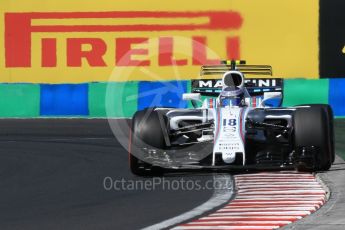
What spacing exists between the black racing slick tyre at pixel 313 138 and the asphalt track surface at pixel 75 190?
1246mm

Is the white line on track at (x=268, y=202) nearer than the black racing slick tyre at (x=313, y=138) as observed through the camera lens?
Yes

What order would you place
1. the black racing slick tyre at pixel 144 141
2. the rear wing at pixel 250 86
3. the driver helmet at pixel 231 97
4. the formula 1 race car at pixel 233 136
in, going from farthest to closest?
1. the rear wing at pixel 250 86
2. the driver helmet at pixel 231 97
3. the black racing slick tyre at pixel 144 141
4. the formula 1 race car at pixel 233 136

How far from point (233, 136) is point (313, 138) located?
102 centimetres

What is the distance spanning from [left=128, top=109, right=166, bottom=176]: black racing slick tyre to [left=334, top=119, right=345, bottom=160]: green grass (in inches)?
142

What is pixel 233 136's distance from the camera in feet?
42.8

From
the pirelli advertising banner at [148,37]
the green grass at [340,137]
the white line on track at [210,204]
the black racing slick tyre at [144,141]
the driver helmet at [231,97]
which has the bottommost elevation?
the green grass at [340,137]

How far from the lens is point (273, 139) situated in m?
13.9

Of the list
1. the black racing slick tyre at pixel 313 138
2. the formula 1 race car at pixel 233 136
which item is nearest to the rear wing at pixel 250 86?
the formula 1 race car at pixel 233 136

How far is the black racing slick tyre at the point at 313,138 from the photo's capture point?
13.1 m

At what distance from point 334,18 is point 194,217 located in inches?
659

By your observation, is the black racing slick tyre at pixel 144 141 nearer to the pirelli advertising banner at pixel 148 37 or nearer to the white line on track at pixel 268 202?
the white line on track at pixel 268 202

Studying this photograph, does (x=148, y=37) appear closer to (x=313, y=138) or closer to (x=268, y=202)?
(x=313, y=138)

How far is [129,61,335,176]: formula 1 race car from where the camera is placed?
13062 millimetres

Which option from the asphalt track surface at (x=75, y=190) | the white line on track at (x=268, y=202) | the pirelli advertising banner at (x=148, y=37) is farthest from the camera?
the pirelli advertising banner at (x=148, y=37)
